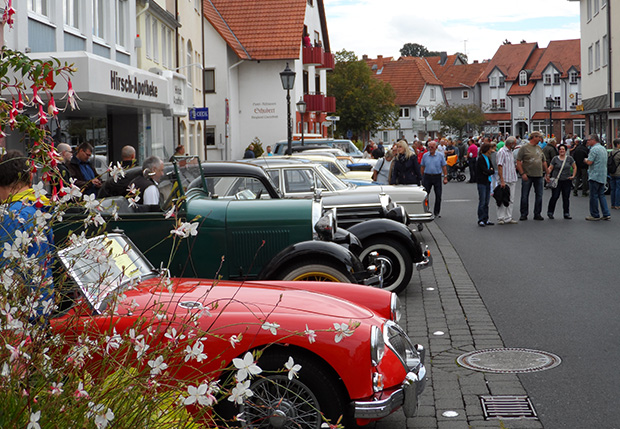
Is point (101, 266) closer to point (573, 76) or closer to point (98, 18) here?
point (98, 18)

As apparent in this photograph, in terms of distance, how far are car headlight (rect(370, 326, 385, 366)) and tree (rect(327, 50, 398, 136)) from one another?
7010 cm

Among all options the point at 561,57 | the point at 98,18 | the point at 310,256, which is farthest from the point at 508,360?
the point at 561,57

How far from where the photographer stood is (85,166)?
1387 centimetres

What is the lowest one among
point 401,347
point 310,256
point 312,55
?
point 401,347

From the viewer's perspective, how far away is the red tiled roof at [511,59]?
112 meters

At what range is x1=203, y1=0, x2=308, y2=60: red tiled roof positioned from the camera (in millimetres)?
49719

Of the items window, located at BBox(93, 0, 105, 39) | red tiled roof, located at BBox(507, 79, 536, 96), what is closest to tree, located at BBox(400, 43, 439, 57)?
red tiled roof, located at BBox(507, 79, 536, 96)

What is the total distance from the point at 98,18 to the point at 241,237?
1586 cm

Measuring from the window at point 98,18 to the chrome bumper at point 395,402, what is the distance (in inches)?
758

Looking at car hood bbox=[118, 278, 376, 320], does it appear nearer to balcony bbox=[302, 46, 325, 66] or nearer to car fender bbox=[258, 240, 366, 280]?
car fender bbox=[258, 240, 366, 280]

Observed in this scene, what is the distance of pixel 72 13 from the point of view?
20219 mm

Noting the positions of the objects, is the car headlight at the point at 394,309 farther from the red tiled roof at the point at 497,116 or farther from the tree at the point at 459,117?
the red tiled roof at the point at 497,116

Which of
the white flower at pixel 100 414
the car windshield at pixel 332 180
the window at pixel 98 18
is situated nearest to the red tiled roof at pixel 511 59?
the window at pixel 98 18

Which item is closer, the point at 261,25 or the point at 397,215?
the point at 397,215
